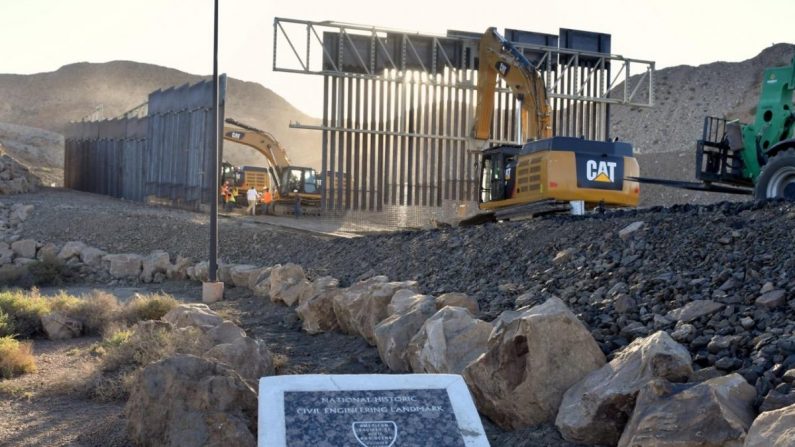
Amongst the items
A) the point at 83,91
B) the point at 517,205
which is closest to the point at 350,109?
the point at 517,205

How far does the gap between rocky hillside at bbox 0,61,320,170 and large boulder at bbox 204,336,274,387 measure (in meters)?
112

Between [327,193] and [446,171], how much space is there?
4146 mm

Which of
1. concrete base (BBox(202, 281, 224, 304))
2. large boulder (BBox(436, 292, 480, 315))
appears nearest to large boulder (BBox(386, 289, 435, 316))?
large boulder (BBox(436, 292, 480, 315))

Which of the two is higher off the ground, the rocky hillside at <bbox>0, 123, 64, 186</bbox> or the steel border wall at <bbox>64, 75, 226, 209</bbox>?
the rocky hillside at <bbox>0, 123, 64, 186</bbox>

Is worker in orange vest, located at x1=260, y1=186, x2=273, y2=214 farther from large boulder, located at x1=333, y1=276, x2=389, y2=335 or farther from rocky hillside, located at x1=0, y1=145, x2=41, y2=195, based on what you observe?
large boulder, located at x1=333, y1=276, x2=389, y2=335

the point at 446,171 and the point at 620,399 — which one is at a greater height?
the point at 446,171

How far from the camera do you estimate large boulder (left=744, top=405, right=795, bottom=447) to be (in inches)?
191

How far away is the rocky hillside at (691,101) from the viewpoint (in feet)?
255

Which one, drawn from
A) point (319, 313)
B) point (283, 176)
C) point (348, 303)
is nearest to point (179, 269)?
point (319, 313)

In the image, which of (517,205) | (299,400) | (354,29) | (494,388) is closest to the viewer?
(299,400)

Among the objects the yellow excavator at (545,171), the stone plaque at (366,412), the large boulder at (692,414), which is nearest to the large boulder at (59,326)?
the yellow excavator at (545,171)

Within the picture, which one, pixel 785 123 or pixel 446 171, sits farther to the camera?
pixel 446 171

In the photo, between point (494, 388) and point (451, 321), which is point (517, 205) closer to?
point (451, 321)

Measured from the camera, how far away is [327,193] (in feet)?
94.6
